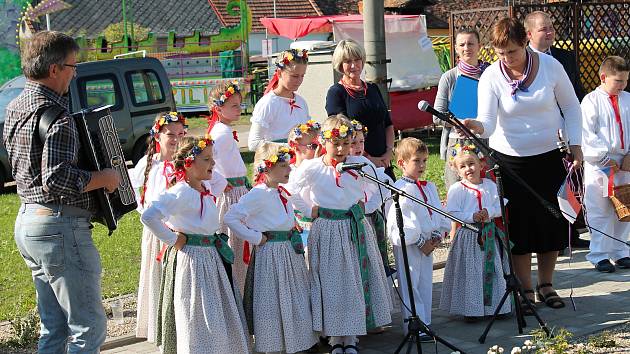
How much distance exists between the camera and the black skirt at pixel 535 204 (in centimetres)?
677

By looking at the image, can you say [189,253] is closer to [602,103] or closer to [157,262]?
[157,262]

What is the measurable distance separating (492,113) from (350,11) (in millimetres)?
32295

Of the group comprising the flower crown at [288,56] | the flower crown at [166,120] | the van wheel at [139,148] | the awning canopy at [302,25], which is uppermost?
the awning canopy at [302,25]

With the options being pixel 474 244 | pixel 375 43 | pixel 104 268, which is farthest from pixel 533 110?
pixel 104 268

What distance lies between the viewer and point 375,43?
855cm

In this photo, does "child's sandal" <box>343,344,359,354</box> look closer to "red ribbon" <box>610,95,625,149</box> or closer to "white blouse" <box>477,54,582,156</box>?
"white blouse" <box>477,54,582,156</box>

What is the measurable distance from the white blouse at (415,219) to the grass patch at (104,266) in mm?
2625

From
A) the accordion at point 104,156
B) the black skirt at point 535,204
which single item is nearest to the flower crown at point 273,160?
the accordion at point 104,156

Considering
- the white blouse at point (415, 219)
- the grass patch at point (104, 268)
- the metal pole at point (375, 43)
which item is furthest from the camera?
the metal pole at point (375, 43)

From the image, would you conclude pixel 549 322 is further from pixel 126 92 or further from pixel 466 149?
pixel 126 92

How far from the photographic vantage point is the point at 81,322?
489cm

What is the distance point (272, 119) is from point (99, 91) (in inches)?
362

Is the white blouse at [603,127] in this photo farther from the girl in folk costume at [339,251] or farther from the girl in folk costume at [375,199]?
the girl in folk costume at [339,251]

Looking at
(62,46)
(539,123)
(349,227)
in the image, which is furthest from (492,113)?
(62,46)
